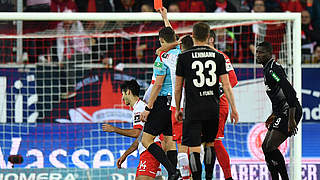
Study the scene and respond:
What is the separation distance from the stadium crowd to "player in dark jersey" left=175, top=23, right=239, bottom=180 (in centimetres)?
593

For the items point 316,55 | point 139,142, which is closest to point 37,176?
point 139,142

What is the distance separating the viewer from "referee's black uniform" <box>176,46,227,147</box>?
8266 millimetres

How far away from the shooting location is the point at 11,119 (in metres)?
14.0

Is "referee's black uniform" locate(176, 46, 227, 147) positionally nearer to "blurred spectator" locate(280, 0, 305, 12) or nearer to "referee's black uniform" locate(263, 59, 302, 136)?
"referee's black uniform" locate(263, 59, 302, 136)

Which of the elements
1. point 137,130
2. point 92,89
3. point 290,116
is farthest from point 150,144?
point 92,89

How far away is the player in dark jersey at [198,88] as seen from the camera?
8273 mm

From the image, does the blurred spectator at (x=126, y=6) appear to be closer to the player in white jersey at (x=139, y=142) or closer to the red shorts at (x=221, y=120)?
the player in white jersey at (x=139, y=142)

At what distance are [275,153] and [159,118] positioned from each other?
63.3 inches

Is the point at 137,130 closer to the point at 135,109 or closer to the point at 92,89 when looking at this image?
the point at 135,109

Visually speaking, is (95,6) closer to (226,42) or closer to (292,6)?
(226,42)

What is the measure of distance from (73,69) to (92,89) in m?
0.54

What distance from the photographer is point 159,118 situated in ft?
31.2

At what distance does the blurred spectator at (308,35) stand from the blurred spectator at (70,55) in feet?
16.4

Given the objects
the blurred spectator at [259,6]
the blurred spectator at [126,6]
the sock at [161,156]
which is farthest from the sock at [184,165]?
the blurred spectator at [259,6]
